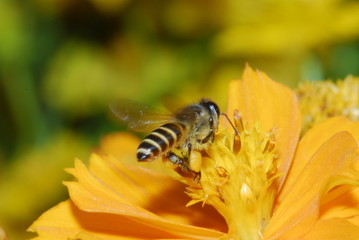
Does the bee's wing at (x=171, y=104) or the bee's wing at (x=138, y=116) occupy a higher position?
the bee's wing at (x=171, y=104)

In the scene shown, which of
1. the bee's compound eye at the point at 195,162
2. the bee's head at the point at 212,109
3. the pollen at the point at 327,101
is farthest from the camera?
the pollen at the point at 327,101

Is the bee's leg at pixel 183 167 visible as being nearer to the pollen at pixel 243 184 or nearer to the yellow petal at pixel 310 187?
the pollen at pixel 243 184

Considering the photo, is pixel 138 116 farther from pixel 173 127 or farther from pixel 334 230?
pixel 334 230

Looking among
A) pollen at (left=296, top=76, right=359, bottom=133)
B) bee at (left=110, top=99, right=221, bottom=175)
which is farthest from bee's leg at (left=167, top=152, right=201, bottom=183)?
pollen at (left=296, top=76, right=359, bottom=133)

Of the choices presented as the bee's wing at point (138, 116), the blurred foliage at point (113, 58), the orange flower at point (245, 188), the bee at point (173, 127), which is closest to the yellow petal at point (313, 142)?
the orange flower at point (245, 188)

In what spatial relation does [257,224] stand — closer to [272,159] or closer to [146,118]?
[272,159]

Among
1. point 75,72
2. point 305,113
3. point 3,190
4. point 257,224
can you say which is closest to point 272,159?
point 257,224
